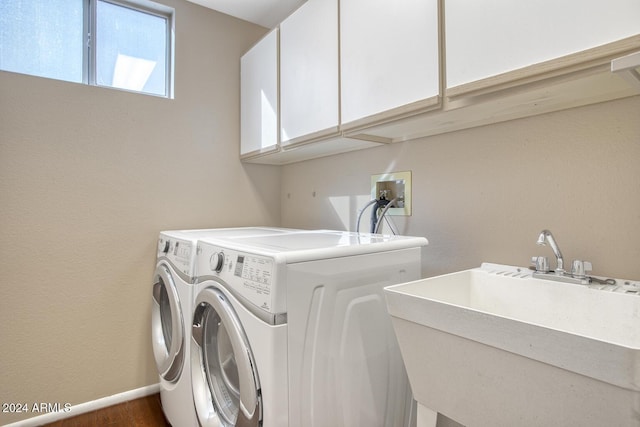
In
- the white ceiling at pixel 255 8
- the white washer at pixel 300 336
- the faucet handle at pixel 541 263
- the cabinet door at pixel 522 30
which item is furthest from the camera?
the white ceiling at pixel 255 8

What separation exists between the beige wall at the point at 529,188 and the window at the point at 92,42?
1.59 metres

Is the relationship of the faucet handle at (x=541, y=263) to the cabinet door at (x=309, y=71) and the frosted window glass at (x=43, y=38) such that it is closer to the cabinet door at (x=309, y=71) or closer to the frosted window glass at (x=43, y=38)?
the cabinet door at (x=309, y=71)

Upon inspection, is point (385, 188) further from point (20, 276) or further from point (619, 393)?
point (20, 276)

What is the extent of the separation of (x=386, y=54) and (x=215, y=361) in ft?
4.56

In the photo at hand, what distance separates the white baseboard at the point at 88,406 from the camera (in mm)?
1739

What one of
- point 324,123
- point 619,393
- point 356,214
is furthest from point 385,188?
point 619,393

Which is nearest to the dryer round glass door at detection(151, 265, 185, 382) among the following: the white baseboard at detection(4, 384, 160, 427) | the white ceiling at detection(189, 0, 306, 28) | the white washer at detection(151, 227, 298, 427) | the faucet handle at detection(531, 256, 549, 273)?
the white washer at detection(151, 227, 298, 427)

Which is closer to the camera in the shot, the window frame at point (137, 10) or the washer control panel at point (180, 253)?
the washer control panel at point (180, 253)

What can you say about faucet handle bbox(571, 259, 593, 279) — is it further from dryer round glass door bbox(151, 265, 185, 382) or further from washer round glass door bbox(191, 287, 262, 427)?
dryer round glass door bbox(151, 265, 185, 382)

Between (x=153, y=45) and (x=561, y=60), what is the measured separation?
7.50 feet

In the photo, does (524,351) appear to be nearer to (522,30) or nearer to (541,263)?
(541,263)

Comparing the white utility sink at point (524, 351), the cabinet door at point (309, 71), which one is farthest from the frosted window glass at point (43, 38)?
the white utility sink at point (524, 351)

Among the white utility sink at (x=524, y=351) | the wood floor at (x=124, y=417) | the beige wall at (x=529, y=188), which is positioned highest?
the beige wall at (x=529, y=188)

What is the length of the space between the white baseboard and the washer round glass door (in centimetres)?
99
